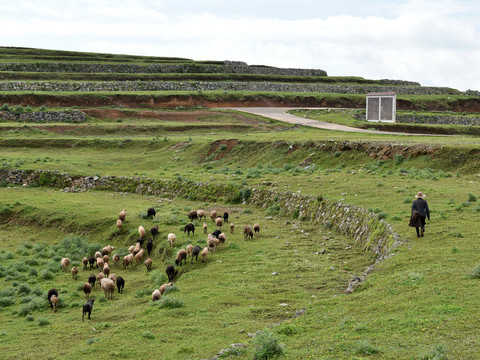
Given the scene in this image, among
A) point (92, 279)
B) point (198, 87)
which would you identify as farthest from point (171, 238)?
point (198, 87)

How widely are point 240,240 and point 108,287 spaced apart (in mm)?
7480

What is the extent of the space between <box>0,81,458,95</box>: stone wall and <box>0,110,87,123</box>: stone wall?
15.7 metres

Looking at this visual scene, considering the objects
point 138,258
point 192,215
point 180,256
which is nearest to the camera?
point 180,256

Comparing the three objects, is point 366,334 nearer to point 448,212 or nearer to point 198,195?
point 448,212

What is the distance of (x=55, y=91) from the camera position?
273 ft

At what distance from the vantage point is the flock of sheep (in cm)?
2130

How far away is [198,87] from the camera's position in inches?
3679

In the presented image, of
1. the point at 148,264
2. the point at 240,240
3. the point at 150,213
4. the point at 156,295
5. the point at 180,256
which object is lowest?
the point at 148,264

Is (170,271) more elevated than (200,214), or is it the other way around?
(200,214)

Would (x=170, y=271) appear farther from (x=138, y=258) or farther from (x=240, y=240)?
(x=240, y=240)

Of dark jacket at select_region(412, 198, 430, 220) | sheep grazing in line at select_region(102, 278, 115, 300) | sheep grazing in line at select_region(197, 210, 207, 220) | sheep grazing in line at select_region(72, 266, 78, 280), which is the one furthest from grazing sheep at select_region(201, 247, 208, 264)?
dark jacket at select_region(412, 198, 430, 220)

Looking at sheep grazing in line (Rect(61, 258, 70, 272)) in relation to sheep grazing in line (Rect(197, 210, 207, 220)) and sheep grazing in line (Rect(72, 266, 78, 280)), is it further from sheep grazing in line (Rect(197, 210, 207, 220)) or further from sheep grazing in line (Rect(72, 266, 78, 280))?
sheep grazing in line (Rect(197, 210, 207, 220))

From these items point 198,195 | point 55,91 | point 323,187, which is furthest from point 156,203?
point 55,91

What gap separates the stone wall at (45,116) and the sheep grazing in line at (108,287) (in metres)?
50.5
